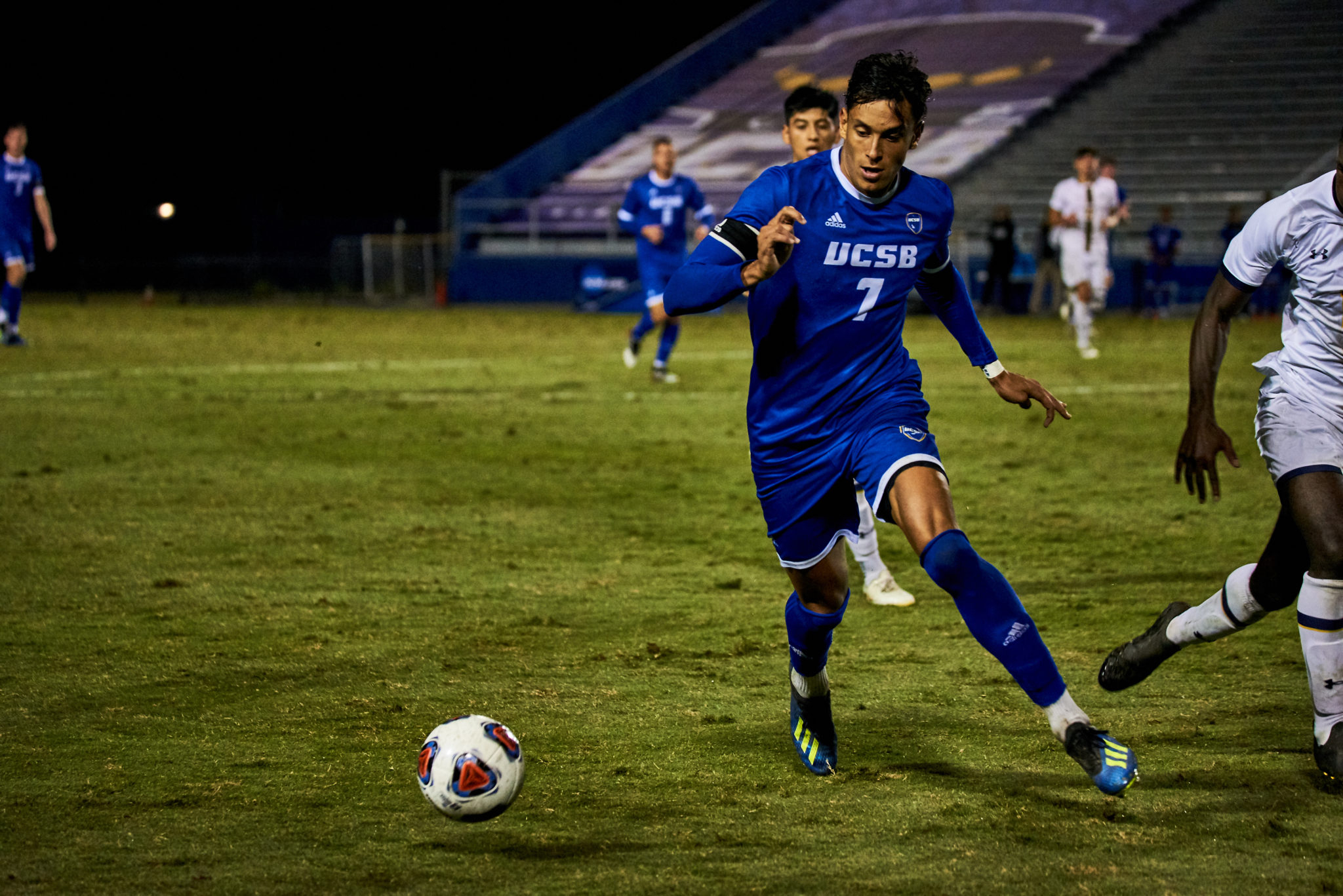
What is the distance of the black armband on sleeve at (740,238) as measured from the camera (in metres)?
3.94

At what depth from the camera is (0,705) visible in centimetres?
488

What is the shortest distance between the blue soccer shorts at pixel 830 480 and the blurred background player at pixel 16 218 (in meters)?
16.5

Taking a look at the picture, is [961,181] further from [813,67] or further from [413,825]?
[413,825]

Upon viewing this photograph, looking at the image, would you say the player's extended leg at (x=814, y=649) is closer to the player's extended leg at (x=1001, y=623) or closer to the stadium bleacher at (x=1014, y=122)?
the player's extended leg at (x=1001, y=623)

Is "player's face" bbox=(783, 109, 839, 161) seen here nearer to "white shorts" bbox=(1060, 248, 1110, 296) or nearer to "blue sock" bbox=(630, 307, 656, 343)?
"blue sock" bbox=(630, 307, 656, 343)

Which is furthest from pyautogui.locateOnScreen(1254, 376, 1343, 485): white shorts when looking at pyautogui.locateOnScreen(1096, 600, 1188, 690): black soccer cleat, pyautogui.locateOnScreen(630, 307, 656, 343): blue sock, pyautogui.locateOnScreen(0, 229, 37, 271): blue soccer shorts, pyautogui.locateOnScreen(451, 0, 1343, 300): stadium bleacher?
pyautogui.locateOnScreen(451, 0, 1343, 300): stadium bleacher

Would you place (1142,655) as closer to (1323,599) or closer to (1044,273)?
(1323,599)

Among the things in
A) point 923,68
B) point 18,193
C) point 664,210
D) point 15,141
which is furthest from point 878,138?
point 923,68

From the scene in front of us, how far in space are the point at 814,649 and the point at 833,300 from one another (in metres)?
1.08

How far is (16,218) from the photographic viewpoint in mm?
18766

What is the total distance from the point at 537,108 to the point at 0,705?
4367cm

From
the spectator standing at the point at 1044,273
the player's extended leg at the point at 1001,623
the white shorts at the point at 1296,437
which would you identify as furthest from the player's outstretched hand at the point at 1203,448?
the spectator standing at the point at 1044,273

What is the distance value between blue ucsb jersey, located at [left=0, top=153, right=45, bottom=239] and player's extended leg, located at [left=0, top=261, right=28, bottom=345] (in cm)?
52

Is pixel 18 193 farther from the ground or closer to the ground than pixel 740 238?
closer to the ground
